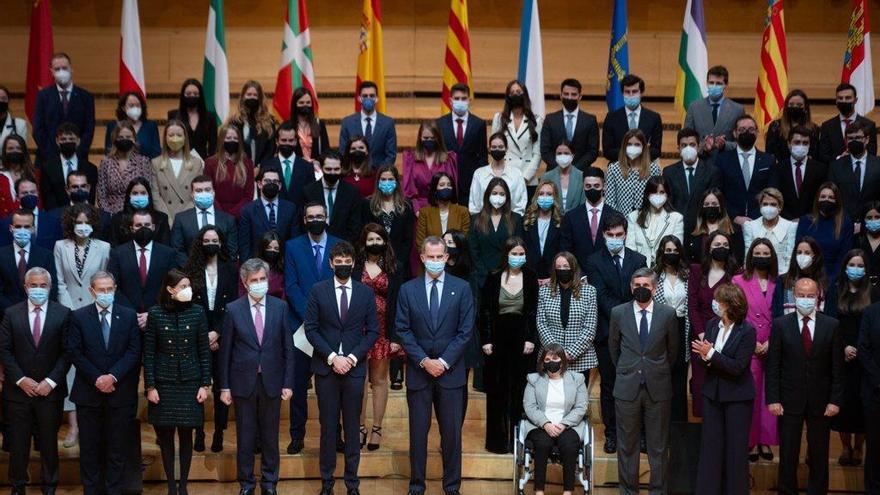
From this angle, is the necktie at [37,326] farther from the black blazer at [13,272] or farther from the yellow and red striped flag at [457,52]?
the yellow and red striped flag at [457,52]

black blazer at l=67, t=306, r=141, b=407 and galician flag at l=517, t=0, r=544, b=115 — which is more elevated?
galician flag at l=517, t=0, r=544, b=115

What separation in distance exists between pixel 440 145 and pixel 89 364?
328cm

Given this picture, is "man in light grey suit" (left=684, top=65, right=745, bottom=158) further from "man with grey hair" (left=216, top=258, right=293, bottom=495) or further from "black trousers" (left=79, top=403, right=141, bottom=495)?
"black trousers" (left=79, top=403, right=141, bottom=495)

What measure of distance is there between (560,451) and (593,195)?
2021 millimetres

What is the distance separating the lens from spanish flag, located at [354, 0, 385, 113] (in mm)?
12906

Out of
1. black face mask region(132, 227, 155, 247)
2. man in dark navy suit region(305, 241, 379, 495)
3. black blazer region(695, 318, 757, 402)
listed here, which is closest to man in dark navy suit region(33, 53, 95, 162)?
black face mask region(132, 227, 155, 247)

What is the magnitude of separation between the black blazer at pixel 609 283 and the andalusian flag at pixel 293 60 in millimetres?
4143

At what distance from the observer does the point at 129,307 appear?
9.25 meters

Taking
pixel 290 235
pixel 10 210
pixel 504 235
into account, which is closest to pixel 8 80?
pixel 10 210

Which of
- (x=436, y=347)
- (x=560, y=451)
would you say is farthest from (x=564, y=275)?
(x=560, y=451)

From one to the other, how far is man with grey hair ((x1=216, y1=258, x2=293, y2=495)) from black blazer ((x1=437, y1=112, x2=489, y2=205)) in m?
2.57

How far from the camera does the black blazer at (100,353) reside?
896 cm

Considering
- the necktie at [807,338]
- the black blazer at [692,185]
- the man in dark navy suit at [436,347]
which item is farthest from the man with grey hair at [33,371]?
the necktie at [807,338]

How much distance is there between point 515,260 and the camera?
9.51m
